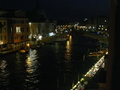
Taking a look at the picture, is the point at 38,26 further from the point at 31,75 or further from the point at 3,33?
the point at 31,75

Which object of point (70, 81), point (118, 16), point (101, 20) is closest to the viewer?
point (118, 16)

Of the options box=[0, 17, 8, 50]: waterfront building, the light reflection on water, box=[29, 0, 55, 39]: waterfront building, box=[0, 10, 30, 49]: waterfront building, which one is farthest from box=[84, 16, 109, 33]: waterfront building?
the light reflection on water

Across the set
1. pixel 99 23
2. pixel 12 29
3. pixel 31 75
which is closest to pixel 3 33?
pixel 12 29

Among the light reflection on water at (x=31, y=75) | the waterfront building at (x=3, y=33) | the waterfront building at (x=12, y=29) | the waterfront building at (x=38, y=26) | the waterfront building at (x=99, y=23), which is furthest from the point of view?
the waterfront building at (x=99, y=23)

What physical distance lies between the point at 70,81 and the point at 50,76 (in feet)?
9.50

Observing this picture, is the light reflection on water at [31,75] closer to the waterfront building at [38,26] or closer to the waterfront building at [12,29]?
the waterfront building at [12,29]

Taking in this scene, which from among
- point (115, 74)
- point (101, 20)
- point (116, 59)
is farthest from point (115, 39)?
point (101, 20)

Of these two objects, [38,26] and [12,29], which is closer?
[12,29]

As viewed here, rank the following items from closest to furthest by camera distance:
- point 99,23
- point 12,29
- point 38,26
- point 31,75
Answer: point 31,75 < point 12,29 < point 38,26 < point 99,23

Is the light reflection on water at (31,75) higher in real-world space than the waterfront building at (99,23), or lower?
lower

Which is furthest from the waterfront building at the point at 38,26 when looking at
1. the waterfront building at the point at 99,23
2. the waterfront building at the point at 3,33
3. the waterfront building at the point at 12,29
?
the waterfront building at the point at 99,23

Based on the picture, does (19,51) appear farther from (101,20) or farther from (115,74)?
(101,20)

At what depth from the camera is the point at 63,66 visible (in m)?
24.2

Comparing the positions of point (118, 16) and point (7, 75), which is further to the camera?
point (7, 75)
